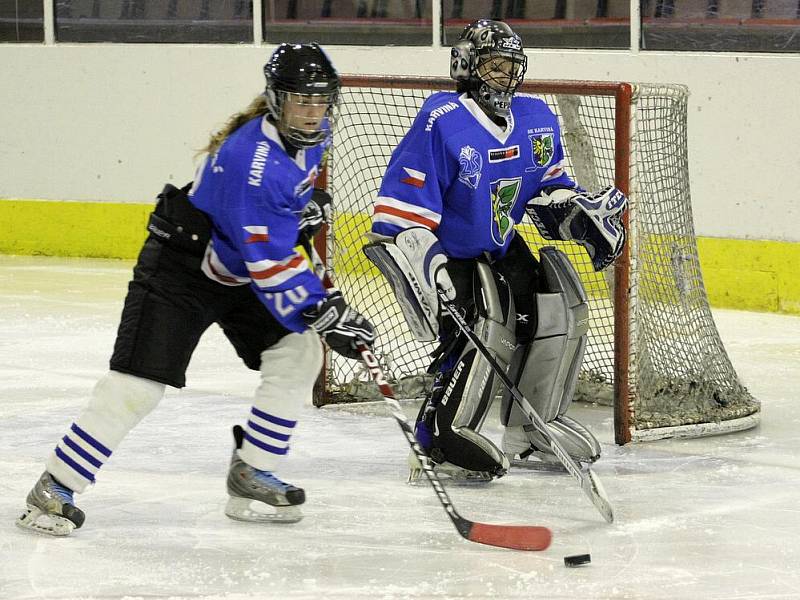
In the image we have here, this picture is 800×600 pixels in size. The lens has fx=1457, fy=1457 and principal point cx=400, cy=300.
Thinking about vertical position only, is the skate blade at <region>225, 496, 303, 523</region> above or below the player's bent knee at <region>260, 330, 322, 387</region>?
below

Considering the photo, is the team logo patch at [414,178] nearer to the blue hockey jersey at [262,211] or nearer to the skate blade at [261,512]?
the blue hockey jersey at [262,211]

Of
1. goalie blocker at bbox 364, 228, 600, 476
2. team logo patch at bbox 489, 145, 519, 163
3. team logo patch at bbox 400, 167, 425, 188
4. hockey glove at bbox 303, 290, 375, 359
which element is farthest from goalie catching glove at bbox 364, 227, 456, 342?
hockey glove at bbox 303, 290, 375, 359

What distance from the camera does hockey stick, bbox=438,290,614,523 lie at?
10.6ft

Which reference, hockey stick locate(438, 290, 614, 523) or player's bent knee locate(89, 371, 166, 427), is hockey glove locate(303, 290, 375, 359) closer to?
player's bent knee locate(89, 371, 166, 427)

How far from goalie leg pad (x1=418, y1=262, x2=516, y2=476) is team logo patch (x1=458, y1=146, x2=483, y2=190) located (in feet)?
0.72

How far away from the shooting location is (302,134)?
2.97m

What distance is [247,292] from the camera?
10.4 feet

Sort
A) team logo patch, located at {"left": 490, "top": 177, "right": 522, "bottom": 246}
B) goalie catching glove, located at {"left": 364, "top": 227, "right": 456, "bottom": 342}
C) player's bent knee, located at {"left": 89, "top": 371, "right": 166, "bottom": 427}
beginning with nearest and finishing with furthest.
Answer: player's bent knee, located at {"left": 89, "top": 371, "right": 166, "bottom": 427}
goalie catching glove, located at {"left": 364, "top": 227, "right": 456, "bottom": 342}
team logo patch, located at {"left": 490, "top": 177, "right": 522, "bottom": 246}

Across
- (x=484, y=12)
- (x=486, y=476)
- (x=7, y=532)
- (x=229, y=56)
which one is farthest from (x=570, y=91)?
(x=229, y=56)

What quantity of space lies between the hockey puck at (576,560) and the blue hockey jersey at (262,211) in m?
0.72

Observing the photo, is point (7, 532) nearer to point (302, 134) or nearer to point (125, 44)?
point (302, 134)

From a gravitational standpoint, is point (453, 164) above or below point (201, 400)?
above

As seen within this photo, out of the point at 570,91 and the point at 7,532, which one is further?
the point at 570,91

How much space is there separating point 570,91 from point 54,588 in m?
2.06
